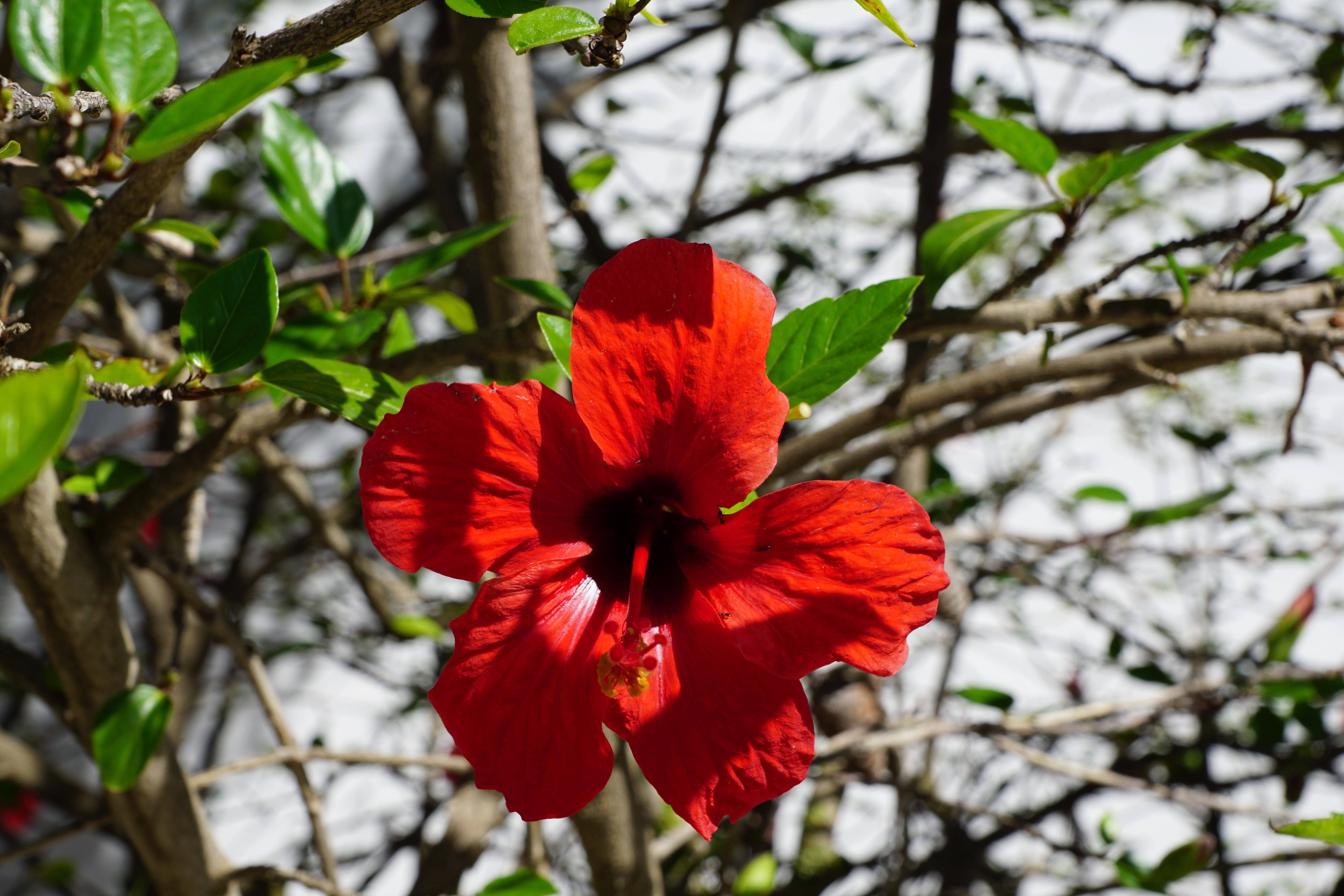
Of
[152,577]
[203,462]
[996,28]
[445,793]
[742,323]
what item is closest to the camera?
[742,323]

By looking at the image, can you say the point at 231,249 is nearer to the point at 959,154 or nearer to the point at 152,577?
the point at 152,577

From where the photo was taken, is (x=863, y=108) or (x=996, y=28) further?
(x=863, y=108)

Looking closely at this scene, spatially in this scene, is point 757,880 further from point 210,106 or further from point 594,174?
point 210,106

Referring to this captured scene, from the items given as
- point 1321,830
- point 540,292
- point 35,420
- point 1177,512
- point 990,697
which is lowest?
point 990,697

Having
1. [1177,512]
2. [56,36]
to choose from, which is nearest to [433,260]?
[56,36]

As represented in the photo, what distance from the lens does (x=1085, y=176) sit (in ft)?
2.03

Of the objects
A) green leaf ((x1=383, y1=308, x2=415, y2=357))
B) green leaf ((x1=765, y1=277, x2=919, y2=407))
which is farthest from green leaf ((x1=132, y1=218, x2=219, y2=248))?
green leaf ((x1=765, y1=277, x2=919, y2=407))

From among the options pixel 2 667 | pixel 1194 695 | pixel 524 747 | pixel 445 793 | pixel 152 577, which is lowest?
pixel 445 793

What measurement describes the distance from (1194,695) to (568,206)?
1162mm

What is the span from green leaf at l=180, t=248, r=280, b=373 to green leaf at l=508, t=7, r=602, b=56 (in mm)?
195

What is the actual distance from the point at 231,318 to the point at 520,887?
20.1 inches

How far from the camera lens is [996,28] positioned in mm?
1916

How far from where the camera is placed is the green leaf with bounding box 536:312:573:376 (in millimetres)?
491

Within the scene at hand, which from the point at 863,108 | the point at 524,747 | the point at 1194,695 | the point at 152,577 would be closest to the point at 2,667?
the point at 152,577
